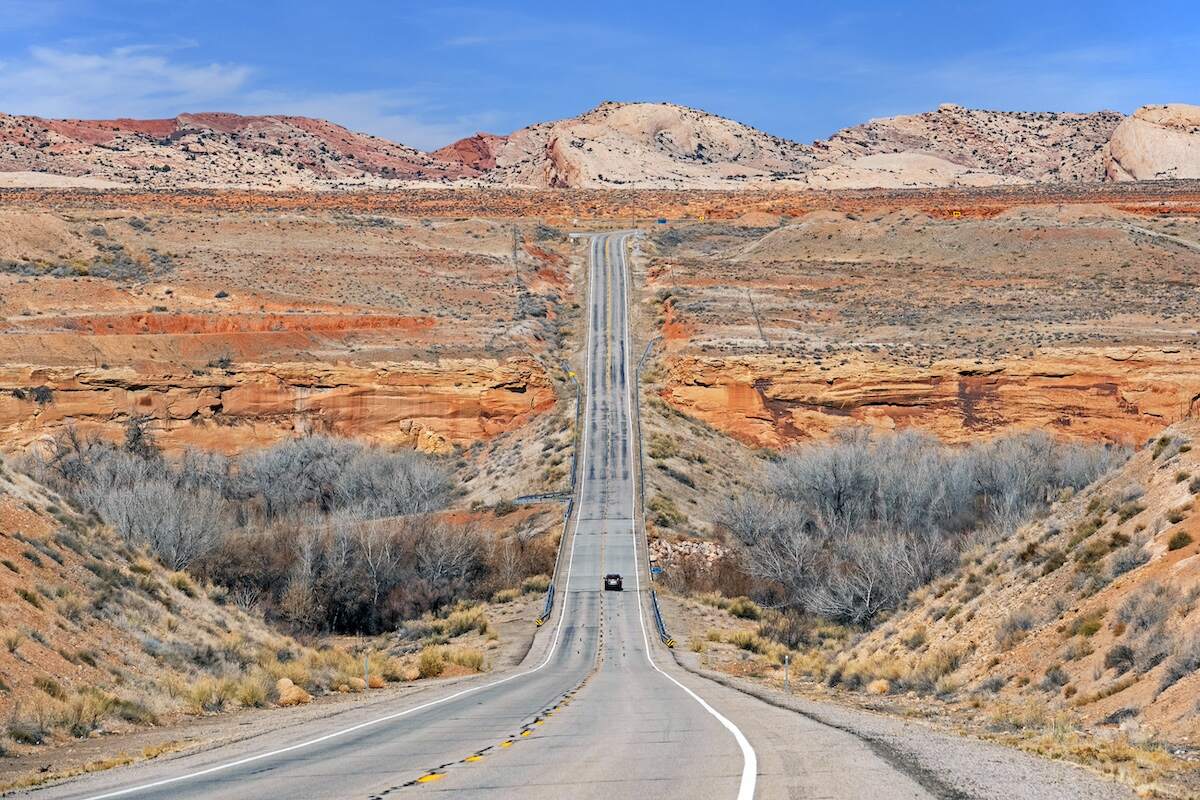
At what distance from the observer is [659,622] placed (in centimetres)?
4172

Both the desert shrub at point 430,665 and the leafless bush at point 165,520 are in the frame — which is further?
the leafless bush at point 165,520

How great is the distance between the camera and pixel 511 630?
42656mm

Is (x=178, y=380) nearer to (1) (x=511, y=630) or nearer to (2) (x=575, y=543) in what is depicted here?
(2) (x=575, y=543)

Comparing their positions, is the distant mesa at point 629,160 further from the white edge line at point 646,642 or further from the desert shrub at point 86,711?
the desert shrub at point 86,711

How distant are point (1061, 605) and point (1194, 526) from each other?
2354 millimetres

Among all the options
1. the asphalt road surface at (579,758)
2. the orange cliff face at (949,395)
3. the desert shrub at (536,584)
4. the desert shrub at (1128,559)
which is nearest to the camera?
the asphalt road surface at (579,758)

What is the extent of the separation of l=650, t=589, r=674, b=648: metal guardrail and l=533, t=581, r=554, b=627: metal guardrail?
3823 millimetres

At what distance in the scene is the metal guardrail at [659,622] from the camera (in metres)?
39.2

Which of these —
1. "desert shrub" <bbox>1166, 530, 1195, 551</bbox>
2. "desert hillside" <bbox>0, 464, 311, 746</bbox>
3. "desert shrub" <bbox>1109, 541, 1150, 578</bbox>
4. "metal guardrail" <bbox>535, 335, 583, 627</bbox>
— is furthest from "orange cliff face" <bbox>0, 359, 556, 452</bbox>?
"desert shrub" <bbox>1166, 530, 1195, 551</bbox>

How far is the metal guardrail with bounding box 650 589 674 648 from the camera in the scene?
129 ft

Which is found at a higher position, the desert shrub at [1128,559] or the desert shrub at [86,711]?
the desert shrub at [1128,559]

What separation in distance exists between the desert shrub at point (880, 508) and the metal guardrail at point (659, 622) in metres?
5.22

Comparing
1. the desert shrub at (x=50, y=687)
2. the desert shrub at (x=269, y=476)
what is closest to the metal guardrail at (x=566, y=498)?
the desert shrub at (x=269, y=476)

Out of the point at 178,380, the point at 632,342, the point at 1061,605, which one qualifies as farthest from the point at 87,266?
the point at 1061,605
